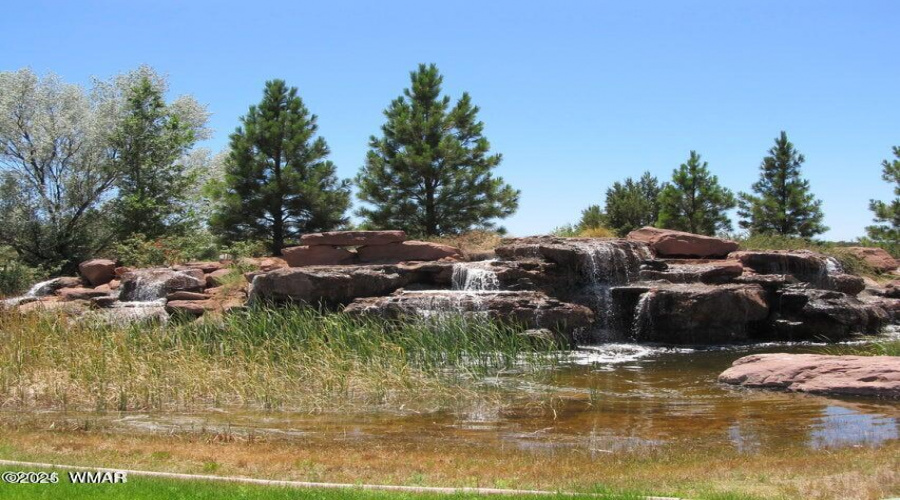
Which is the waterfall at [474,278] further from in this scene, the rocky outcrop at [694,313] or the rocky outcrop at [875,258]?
the rocky outcrop at [875,258]

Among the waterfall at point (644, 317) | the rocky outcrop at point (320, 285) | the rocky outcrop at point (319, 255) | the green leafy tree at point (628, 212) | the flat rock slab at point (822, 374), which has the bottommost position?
the flat rock slab at point (822, 374)

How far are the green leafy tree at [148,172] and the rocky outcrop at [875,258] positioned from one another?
2291cm

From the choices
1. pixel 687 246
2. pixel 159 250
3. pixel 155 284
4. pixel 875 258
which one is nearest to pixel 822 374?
pixel 687 246

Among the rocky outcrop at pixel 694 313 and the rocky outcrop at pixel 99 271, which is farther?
the rocky outcrop at pixel 99 271

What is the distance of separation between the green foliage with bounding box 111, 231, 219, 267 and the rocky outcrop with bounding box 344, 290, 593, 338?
11056mm

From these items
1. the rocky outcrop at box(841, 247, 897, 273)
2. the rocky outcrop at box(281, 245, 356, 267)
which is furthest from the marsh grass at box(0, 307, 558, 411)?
the rocky outcrop at box(841, 247, 897, 273)

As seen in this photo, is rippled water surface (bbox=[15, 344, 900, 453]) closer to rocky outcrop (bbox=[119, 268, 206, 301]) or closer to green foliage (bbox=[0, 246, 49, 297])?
rocky outcrop (bbox=[119, 268, 206, 301])

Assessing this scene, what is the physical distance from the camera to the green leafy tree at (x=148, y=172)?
92.0ft

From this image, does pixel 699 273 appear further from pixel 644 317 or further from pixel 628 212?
pixel 628 212

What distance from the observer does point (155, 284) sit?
20.9 meters

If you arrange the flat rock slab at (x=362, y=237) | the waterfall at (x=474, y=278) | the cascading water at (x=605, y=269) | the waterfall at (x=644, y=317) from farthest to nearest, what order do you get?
the flat rock slab at (x=362, y=237)
the cascading water at (x=605, y=269)
the waterfall at (x=474, y=278)
the waterfall at (x=644, y=317)

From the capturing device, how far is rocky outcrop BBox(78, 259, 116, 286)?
23484mm

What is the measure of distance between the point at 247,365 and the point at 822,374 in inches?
315

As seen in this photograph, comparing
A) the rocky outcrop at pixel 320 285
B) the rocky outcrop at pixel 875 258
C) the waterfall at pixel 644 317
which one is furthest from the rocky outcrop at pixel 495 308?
the rocky outcrop at pixel 875 258
